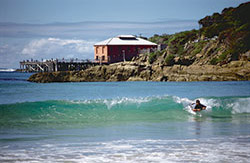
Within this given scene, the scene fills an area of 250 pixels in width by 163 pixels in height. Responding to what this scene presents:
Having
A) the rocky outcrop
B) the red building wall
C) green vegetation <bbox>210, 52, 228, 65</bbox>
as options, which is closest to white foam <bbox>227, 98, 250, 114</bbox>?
the rocky outcrop

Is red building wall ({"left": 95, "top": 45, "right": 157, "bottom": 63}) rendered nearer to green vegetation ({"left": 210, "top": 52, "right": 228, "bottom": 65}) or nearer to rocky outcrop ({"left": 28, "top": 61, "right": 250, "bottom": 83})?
rocky outcrop ({"left": 28, "top": 61, "right": 250, "bottom": 83})

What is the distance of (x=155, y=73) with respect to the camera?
57.3 m

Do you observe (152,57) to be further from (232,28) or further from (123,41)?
(123,41)

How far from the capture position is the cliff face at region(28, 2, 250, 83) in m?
51.7

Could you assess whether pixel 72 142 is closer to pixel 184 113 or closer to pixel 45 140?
pixel 45 140

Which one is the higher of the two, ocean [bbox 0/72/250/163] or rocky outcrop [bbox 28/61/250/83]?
rocky outcrop [bbox 28/61/250/83]

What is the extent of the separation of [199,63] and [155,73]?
21.2 feet

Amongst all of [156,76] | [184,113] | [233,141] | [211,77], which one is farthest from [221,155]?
[156,76]

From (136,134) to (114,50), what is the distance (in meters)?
64.1

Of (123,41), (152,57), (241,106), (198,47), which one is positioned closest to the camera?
(241,106)

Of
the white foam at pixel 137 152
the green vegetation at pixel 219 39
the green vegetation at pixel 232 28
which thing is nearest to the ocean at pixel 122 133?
the white foam at pixel 137 152

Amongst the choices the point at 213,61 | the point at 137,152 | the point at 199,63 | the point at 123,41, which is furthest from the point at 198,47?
the point at 137,152

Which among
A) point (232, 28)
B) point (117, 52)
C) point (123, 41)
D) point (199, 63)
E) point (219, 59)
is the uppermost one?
point (232, 28)

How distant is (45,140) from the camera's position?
13.2 metres
